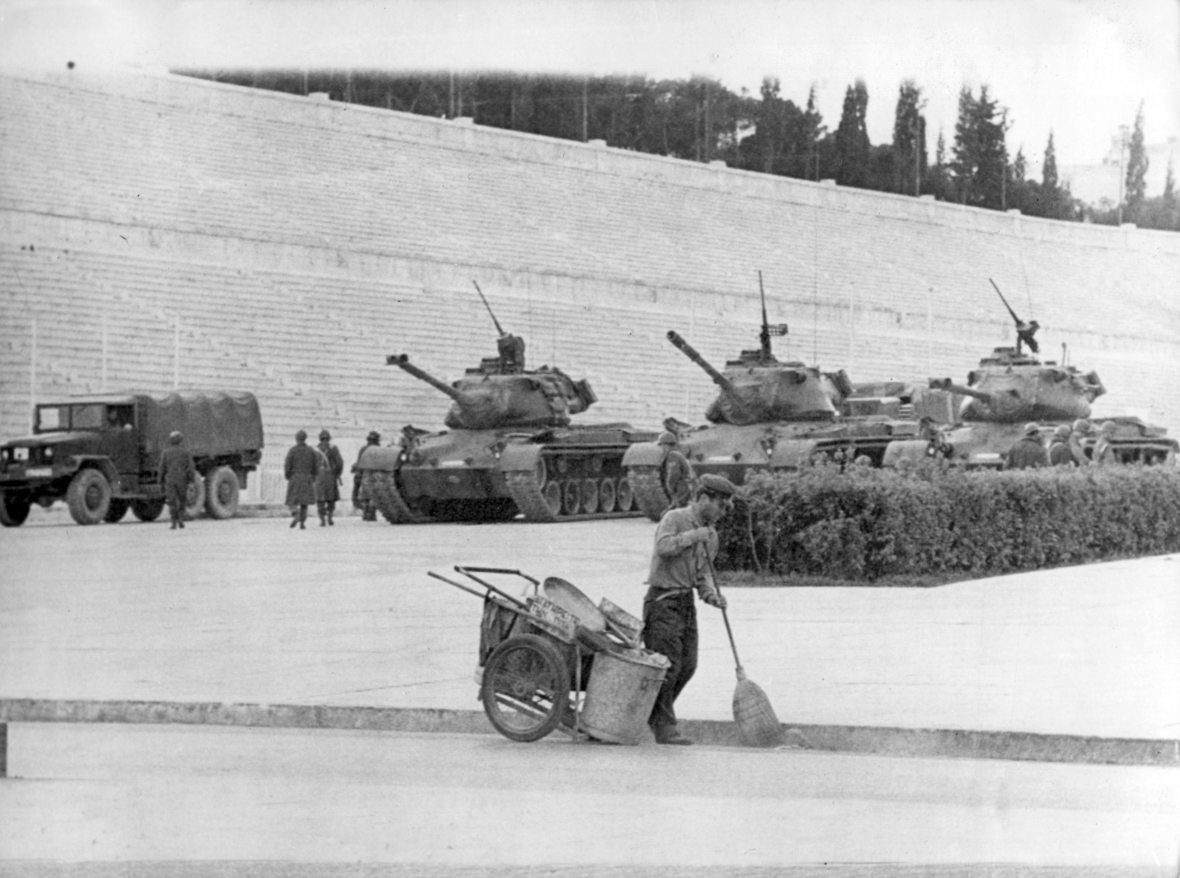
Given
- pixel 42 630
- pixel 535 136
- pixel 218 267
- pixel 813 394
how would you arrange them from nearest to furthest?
pixel 42 630, pixel 813 394, pixel 218 267, pixel 535 136

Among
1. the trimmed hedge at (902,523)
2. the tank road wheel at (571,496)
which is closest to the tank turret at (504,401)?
the tank road wheel at (571,496)

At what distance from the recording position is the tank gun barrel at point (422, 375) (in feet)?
98.3

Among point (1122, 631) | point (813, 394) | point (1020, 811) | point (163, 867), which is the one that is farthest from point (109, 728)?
point (813, 394)

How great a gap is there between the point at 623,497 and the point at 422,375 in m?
4.11

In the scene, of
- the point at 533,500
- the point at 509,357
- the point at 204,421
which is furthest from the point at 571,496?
the point at 204,421

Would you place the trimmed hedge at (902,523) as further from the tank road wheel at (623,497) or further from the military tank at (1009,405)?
the tank road wheel at (623,497)

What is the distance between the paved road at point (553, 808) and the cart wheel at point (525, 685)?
151 millimetres

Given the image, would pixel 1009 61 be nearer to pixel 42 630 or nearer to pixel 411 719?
pixel 411 719

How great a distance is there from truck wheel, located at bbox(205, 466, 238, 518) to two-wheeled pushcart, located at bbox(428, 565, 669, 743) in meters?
21.8

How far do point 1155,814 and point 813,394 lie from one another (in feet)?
74.9

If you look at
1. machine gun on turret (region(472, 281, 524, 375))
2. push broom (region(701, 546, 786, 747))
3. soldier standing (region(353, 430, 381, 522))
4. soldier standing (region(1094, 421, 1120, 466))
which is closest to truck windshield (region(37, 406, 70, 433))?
soldier standing (region(353, 430, 381, 522))

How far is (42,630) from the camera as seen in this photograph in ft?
51.3

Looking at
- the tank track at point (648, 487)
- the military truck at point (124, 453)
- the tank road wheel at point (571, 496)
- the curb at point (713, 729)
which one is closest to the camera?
the curb at point (713, 729)

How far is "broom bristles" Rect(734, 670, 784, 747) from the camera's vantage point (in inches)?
422
